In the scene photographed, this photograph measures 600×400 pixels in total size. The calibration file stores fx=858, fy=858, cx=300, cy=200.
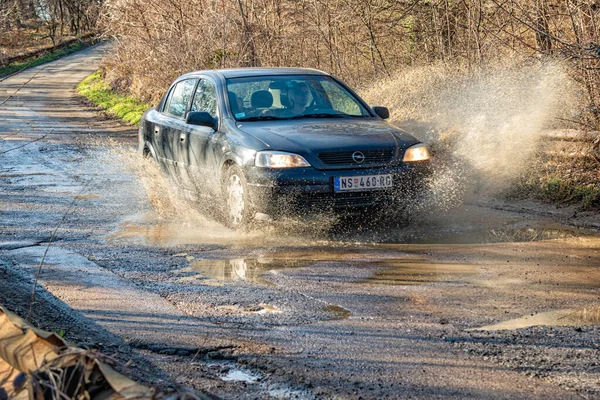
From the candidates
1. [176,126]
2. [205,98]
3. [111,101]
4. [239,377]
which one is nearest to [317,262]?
[239,377]

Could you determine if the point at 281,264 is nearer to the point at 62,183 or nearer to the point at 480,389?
the point at 480,389

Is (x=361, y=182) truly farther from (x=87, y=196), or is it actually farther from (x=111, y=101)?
(x=111, y=101)

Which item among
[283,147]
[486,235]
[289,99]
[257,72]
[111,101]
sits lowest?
[111,101]

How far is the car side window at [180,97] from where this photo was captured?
10.6 metres

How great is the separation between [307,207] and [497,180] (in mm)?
3850

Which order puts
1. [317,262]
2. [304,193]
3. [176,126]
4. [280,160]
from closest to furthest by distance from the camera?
[317,262]
[304,193]
[280,160]
[176,126]

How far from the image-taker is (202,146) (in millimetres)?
9539

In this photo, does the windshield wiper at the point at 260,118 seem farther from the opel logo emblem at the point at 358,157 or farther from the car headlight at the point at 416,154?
the car headlight at the point at 416,154

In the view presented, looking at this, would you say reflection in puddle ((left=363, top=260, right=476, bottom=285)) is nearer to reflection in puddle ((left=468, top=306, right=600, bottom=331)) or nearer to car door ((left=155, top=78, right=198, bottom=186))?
reflection in puddle ((left=468, top=306, right=600, bottom=331))

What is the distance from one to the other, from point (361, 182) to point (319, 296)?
242cm

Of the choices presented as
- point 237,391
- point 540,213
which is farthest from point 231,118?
point 237,391

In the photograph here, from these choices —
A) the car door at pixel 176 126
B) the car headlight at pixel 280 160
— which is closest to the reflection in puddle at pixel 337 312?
the car headlight at pixel 280 160

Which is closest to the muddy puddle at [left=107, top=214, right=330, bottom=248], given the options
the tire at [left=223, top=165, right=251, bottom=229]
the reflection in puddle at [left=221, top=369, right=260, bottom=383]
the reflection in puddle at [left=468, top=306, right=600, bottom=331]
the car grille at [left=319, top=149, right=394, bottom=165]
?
the tire at [left=223, top=165, right=251, bottom=229]

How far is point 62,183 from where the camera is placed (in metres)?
12.6
